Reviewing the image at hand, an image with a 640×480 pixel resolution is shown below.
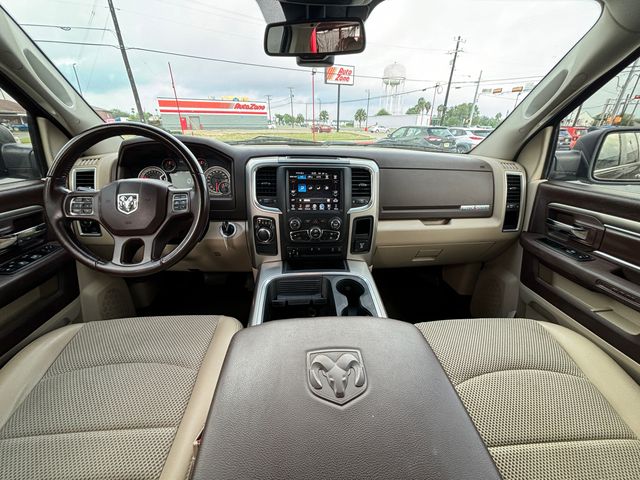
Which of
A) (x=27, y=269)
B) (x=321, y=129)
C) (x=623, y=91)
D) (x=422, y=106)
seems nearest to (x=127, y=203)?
(x=27, y=269)

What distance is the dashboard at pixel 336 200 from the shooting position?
5.76 feet

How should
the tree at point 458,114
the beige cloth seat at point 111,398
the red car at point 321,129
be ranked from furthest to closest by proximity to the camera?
the tree at point 458,114 → the red car at point 321,129 → the beige cloth seat at point 111,398

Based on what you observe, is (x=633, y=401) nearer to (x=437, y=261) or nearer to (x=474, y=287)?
(x=437, y=261)

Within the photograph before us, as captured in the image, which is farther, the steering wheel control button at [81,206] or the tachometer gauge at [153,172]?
the tachometer gauge at [153,172]

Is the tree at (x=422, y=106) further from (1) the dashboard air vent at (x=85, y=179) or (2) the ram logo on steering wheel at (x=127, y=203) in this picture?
(1) the dashboard air vent at (x=85, y=179)

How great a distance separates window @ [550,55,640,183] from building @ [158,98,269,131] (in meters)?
2.03

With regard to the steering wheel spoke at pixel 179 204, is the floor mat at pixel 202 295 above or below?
below

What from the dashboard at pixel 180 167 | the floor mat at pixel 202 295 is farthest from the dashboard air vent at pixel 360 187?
the floor mat at pixel 202 295

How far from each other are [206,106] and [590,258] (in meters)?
2.54

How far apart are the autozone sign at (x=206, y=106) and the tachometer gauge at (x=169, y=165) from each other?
37cm

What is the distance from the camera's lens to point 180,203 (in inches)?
56.1

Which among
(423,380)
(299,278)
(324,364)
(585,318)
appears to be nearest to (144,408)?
(324,364)

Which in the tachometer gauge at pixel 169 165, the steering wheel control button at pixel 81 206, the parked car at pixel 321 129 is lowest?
the steering wheel control button at pixel 81 206

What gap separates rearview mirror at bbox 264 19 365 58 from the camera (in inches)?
58.1
